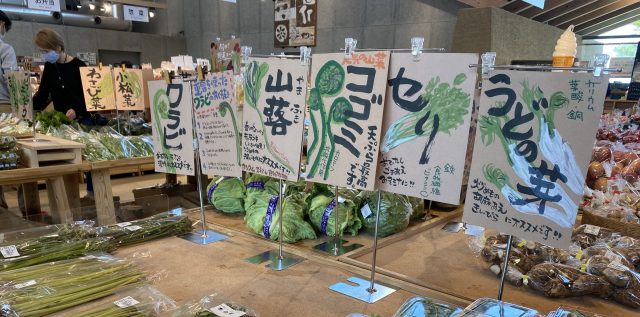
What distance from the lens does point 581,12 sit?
811 centimetres

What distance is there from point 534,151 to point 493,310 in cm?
44

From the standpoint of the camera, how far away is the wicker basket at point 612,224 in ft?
5.56

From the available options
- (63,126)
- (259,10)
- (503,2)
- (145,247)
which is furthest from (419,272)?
(259,10)

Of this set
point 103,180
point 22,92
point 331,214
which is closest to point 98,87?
point 22,92

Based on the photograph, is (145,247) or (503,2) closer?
(145,247)

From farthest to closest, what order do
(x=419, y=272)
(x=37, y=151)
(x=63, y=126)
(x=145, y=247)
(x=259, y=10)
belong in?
(x=259, y=10) < (x=63, y=126) < (x=37, y=151) < (x=145, y=247) < (x=419, y=272)

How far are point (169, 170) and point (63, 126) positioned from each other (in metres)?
2.20

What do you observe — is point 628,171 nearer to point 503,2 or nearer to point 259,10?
point 503,2

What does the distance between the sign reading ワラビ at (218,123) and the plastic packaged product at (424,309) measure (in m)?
0.89

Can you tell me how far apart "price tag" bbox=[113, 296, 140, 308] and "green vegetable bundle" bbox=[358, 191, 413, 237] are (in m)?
1.02

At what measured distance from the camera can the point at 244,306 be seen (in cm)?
119

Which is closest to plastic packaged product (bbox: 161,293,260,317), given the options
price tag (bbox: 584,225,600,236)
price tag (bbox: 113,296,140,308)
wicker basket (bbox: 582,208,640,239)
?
price tag (bbox: 113,296,140,308)

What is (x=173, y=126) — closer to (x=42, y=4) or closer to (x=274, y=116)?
(x=274, y=116)

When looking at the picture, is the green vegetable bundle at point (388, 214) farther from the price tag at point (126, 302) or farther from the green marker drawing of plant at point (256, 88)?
the price tag at point (126, 302)
